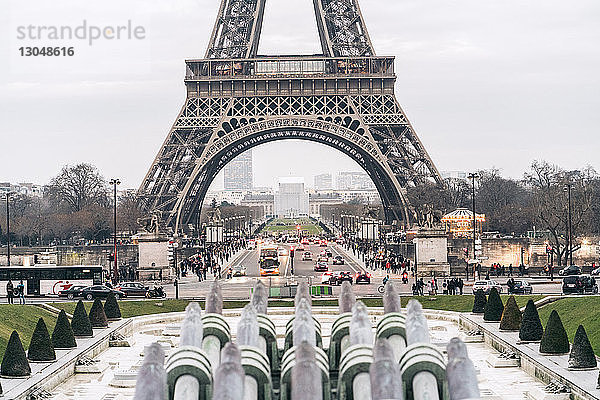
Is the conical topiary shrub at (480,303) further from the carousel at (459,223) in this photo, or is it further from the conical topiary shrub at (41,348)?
the carousel at (459,223)

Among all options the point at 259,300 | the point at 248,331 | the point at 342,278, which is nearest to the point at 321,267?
the point at 342,278

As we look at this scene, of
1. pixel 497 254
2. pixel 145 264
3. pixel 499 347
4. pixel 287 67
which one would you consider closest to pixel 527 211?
pixel 497 254

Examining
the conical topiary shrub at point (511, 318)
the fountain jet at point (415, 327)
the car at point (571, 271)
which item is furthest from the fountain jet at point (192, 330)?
the car at point (571, 271)

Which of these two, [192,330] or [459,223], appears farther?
[459,223]

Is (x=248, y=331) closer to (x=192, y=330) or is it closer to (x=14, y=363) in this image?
(x=192, y=330)

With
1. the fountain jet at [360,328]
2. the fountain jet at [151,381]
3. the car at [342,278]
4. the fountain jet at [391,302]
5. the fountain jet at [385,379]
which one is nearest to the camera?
the fountain jet at [385,379]

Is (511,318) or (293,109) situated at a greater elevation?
(293,109)
